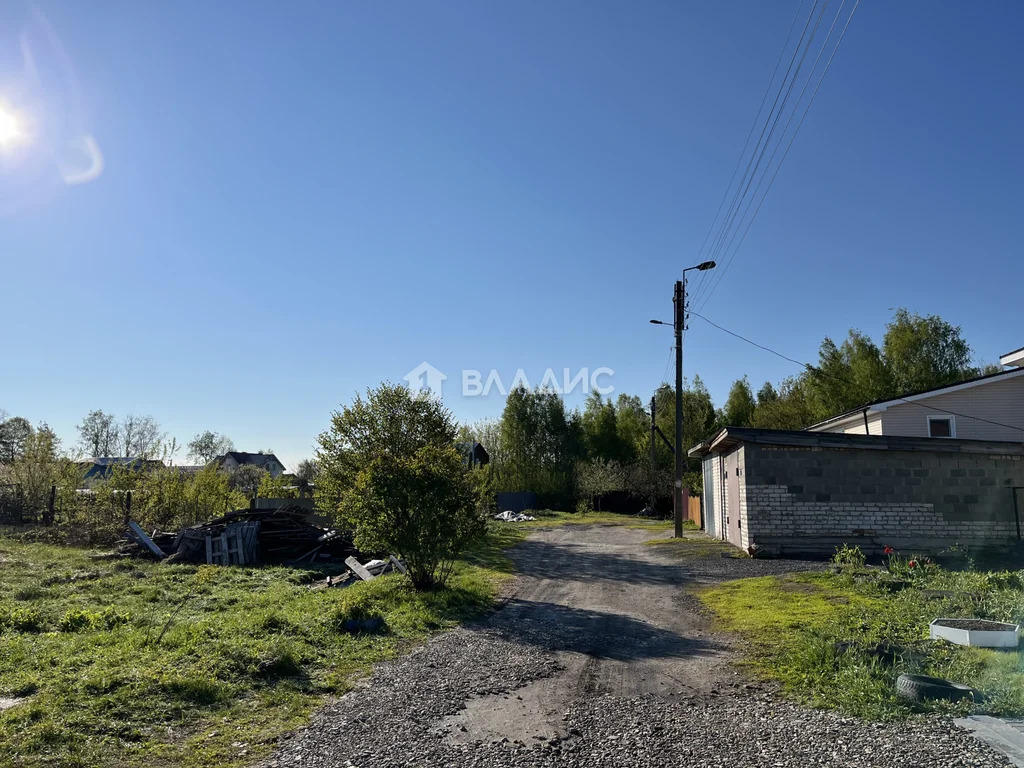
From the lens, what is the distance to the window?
74.9ft

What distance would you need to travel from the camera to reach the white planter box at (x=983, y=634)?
6.76m

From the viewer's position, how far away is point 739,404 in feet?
173

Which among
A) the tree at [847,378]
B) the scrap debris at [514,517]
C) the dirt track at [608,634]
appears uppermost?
the tree at [847,378]

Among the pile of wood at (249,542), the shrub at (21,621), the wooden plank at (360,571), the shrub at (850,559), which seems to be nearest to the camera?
the shrub at (21,621)

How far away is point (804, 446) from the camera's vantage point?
1700 centimetres

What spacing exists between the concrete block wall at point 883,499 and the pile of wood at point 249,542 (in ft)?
40.8

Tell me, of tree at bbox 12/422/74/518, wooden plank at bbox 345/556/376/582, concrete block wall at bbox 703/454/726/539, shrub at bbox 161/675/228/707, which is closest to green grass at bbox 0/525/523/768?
shrub at bbox 161/675/228/707

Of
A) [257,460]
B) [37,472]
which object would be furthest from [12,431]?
[37,472]

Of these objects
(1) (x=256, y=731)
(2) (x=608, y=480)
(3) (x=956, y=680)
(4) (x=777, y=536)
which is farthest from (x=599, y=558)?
(2) (x=608, y=480)

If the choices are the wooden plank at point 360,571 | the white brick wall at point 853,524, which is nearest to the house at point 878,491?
the white brick wall at point 853,524

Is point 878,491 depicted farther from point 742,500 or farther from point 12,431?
point 12,431

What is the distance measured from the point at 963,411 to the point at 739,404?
30018 millimetres

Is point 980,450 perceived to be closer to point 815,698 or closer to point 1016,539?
point 1016,539

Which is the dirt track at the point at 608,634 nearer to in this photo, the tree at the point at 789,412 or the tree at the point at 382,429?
the tree at the point at 382,429
